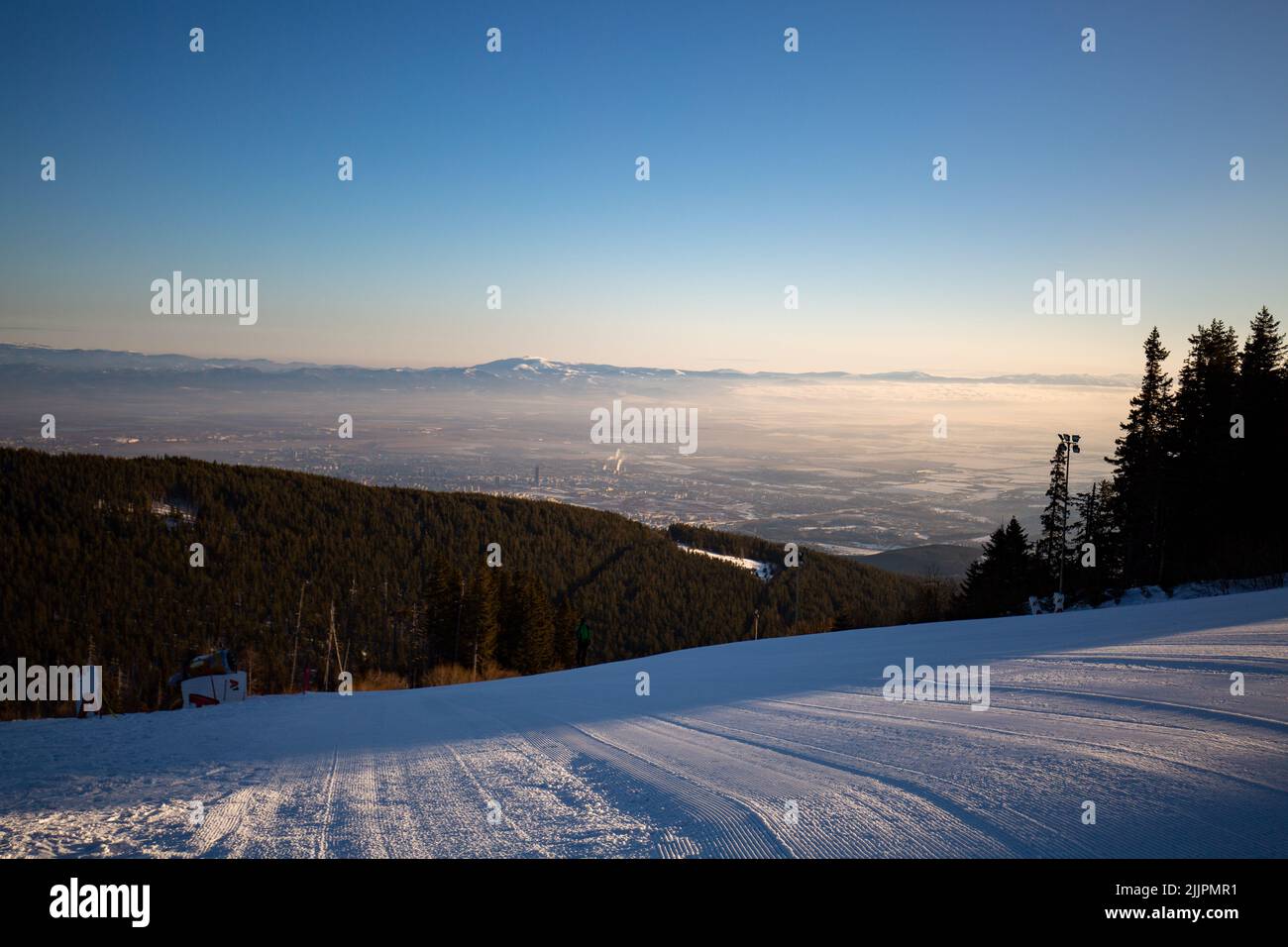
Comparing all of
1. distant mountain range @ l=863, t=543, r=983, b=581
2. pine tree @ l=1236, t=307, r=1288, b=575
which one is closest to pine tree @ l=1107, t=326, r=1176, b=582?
pine tree @ l=1236, t=307, r=1288, b=575

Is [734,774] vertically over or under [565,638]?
over

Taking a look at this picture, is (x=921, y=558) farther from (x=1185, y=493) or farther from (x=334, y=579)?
(x=1185, y=493)

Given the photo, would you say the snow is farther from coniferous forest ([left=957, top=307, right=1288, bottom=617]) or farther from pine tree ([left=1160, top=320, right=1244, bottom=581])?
pine tree ([left=1160, top=320, right=1244, bottom=581])

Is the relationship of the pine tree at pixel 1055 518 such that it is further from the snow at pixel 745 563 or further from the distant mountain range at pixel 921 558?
the snow at pixel 745 563

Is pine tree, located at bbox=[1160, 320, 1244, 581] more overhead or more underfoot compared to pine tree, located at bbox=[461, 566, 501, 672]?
more overhead

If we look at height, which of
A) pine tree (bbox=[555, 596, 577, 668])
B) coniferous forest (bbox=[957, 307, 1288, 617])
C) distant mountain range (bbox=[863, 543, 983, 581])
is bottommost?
distant mountain range (bbox=[863, 543, 983, 581])

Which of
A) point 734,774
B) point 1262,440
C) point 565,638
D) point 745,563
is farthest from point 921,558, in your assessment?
point 734,774

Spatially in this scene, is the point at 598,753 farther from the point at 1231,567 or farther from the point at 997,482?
the point at 997,482
